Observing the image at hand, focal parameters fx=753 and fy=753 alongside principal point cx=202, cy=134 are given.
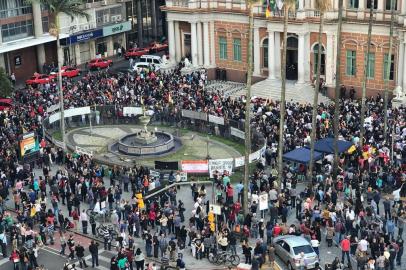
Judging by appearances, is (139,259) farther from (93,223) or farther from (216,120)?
(216,120)

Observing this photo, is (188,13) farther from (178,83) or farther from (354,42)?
(354,42)

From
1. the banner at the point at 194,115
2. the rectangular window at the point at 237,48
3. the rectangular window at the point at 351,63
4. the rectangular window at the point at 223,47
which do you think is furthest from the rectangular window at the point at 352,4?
the banner at the point at 194,115

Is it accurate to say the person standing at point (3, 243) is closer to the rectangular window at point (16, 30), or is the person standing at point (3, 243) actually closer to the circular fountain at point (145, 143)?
the circular fountain at point (145, 143)

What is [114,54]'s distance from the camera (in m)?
95.6

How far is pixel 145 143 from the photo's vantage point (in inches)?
2228

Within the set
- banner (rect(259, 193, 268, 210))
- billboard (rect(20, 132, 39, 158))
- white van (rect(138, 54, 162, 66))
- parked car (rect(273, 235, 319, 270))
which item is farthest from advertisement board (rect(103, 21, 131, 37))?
parked car (rect(273, 235, 319, 270))

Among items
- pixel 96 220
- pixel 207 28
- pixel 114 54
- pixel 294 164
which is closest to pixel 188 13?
pixel 207 28

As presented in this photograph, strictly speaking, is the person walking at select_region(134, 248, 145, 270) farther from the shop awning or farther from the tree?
the shop awning

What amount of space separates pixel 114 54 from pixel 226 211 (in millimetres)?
56722

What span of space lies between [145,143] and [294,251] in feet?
72.9

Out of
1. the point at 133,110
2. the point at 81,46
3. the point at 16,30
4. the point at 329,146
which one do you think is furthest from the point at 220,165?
the point at 81,46

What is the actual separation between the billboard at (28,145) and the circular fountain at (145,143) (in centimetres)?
667

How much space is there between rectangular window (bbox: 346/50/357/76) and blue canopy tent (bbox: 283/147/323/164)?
71.4 ft

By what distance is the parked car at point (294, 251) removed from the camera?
36625 mm
